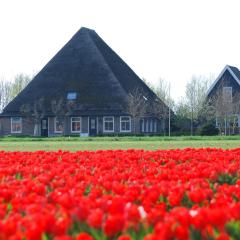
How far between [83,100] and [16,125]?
741cm

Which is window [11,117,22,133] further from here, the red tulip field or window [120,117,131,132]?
the red tulip field

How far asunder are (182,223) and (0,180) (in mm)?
3149

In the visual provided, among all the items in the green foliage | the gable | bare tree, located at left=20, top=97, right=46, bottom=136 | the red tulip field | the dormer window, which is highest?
the gable

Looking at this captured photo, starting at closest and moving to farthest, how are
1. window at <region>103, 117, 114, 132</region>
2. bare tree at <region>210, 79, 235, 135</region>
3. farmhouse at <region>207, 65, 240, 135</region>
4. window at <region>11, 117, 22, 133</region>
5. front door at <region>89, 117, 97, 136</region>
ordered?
window at <region>103, 117, 114, 132</region>, front door at <region>89, 117, 97, 136</region>, bare tree at <region>210, 79, 235, 135</region>, farmhouse at <region>207, 65, 240, 135</region>, window at <region>11, 117, 22, 133</region>

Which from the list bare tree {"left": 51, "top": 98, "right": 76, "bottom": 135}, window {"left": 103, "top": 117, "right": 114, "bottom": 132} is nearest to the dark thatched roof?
bare tree {"left": 51, "top": 98, "right": 76, "bottom": 135}

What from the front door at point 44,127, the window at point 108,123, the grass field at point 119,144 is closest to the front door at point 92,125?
the window at point 108,123

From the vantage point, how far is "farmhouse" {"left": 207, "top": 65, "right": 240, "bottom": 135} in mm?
54906

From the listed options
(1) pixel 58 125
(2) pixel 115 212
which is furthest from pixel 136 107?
(2) pixel 115 212

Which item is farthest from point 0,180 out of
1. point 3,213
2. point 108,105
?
point 108,105

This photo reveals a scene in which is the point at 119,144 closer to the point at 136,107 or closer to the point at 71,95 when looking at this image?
the point at 136,107

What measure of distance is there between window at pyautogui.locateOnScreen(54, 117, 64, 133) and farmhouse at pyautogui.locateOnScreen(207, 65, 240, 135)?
14.2 meters

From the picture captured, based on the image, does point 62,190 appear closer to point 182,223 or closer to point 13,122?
point 182,223

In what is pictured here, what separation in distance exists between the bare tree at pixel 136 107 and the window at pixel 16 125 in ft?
36.3

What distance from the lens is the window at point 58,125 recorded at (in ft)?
181
